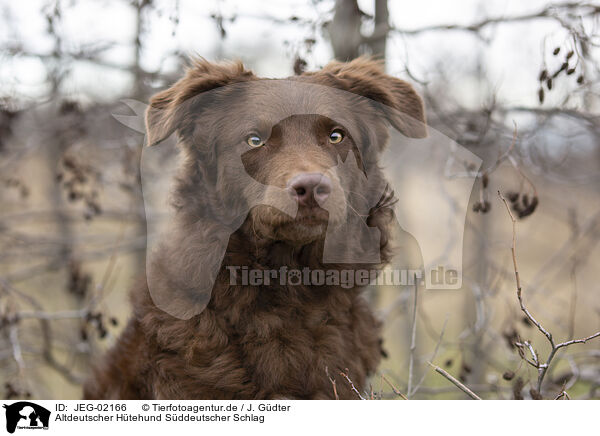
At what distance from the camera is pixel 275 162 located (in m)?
2.57

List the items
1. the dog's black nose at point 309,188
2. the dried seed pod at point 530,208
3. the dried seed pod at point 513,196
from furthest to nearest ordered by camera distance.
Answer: the dried seed pod at point 513,196
the dried seed pod at point 530,208
the dog's black nose at point 309,188

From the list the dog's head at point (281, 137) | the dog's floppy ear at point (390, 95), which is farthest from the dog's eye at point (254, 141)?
the dog's floppy ear at point (390, 95)

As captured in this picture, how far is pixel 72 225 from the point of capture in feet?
22.9

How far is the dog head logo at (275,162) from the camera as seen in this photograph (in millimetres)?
2574

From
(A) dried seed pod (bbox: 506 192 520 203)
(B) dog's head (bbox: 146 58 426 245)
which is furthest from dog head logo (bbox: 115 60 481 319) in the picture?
(A) dried seed pod (bbox: 506 192 520 203)

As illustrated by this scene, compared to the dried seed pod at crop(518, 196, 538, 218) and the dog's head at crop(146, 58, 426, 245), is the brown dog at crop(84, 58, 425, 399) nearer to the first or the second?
the dog's head at crop(146, 58, 426, 245)

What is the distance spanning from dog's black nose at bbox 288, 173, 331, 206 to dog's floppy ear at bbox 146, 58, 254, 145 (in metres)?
0.79

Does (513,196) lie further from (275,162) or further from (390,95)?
(275,162)

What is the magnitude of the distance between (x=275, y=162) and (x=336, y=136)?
1.25 ft

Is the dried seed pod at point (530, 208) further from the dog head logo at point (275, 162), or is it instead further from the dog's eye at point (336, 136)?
the dog's eye at point (336, 136)
